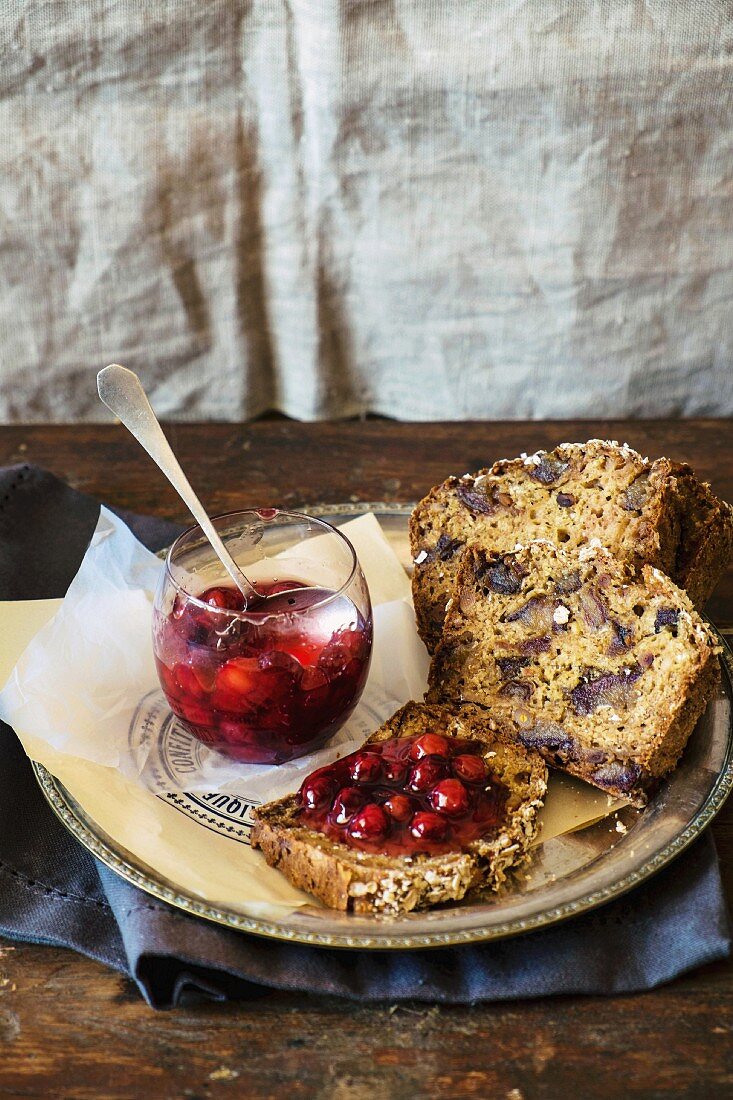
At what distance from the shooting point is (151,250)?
333 cm

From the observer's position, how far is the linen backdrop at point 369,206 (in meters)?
3.01

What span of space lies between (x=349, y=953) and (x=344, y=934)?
0.09 meters

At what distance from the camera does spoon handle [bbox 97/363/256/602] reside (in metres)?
1.77

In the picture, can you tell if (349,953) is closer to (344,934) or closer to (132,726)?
(344,934)

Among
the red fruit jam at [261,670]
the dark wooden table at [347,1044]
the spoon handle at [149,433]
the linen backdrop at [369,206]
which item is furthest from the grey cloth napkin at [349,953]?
the linen backdrop at [369,206]

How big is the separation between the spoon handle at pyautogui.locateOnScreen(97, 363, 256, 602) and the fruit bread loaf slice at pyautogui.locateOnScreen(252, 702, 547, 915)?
38cm

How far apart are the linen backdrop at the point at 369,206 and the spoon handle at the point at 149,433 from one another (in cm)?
162

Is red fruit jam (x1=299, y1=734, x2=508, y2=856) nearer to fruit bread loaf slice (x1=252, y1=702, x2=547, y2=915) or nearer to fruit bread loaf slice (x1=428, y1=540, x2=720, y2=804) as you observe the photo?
fruit bread loaf slice (x1=252, y1=702, x2=547, y2=915)

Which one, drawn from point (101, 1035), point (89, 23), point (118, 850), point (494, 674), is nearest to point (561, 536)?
point (494, 674)

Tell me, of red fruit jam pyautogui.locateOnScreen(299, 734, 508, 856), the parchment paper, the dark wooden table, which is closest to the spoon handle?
the parchment paper

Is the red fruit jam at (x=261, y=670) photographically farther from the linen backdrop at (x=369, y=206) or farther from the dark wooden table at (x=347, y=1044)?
the linen backdrop at (x=369, y=206)

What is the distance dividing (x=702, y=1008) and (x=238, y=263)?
8.49 ft

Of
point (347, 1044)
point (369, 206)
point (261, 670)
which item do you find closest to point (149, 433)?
point (261, 670)

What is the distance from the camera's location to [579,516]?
1.98 m
